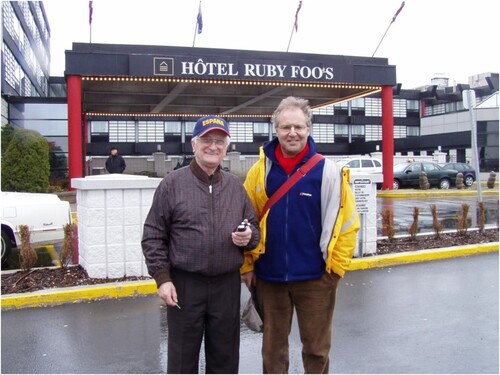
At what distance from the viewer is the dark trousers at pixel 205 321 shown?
307 centimetres

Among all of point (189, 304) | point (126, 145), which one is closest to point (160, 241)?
point (189, 304)

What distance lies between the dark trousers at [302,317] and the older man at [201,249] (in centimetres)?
31

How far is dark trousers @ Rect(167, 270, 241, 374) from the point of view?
307cm

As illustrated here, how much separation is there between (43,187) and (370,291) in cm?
1544

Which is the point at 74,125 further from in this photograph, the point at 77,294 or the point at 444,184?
the point at 444,184

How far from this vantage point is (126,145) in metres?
47.7

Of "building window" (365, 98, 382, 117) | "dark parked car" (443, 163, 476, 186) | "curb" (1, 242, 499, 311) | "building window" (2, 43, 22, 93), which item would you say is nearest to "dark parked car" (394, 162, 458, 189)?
"dark parked car" (443, 163, 476, 186)

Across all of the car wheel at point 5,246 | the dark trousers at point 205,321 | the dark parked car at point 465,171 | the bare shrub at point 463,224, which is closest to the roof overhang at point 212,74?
the dark parked car at point 465,171

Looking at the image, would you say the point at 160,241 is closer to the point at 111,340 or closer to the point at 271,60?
the point at 111,340

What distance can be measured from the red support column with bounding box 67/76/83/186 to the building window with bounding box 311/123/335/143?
38.3 meters

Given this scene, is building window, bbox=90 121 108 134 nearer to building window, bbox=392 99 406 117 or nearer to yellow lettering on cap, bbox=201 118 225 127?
building window, bbox=392 99 406 117

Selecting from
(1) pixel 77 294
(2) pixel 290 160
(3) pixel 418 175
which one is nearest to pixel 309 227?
(2) pixel 290 160

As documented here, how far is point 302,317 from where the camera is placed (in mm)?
3395

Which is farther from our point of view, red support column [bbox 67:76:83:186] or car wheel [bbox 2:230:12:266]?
red support column [bbox 67:76:83:186]
